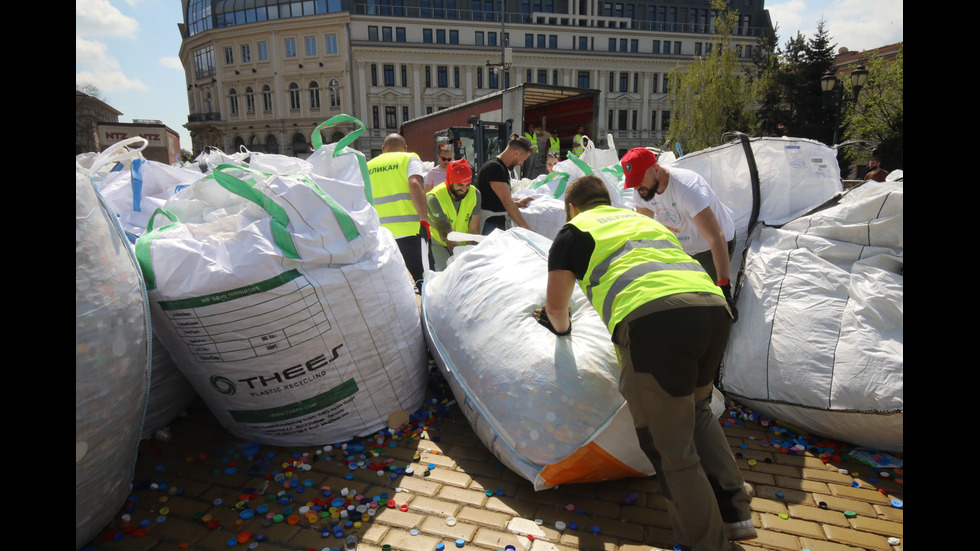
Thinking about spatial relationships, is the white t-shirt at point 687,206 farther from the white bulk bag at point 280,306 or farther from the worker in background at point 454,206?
the white bulk bag at point 280,306

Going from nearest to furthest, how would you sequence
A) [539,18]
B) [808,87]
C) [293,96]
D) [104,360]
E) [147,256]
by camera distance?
[104,360], [147,256], [808,87], [293,96], [539,18]

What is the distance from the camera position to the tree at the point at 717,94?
63.5 feet

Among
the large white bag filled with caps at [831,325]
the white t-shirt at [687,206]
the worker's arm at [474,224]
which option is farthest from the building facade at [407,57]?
the large white bag filled with caps at [831,325]

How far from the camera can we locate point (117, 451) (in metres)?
1.60

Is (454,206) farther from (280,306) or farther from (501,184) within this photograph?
(280,306)

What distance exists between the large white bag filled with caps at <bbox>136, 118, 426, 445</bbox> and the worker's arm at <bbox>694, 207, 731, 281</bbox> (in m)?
1.63

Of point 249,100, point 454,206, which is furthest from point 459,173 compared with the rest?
point 249,100

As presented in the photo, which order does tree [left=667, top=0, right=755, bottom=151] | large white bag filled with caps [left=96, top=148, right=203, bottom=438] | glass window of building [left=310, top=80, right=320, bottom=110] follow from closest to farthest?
large white bag filled with caps [left=96, top=148, right=203, bottom=438] < tree [left=667, top=0, right=755, bottom=151] < glass window of building [left=310, top=80, right=320, bottom=110]

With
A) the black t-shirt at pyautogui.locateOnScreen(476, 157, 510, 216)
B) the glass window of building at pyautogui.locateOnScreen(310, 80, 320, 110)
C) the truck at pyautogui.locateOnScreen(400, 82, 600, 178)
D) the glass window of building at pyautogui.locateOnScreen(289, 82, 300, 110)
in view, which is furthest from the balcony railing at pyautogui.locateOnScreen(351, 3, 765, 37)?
the black t-shirt at pyautogui.locateOnScreen(476, 157, 510, 216)

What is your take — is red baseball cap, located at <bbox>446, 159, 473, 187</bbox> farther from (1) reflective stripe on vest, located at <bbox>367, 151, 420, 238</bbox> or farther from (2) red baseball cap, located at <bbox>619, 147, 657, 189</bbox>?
(2) red baseball cap, located at <bbox>619, 147, 657, 189</bbox>

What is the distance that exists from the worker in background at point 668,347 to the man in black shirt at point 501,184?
207 cm

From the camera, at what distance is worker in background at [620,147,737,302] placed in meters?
2.66

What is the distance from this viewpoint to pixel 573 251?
1783 millimetres

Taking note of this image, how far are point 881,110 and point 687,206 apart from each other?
16.6m
